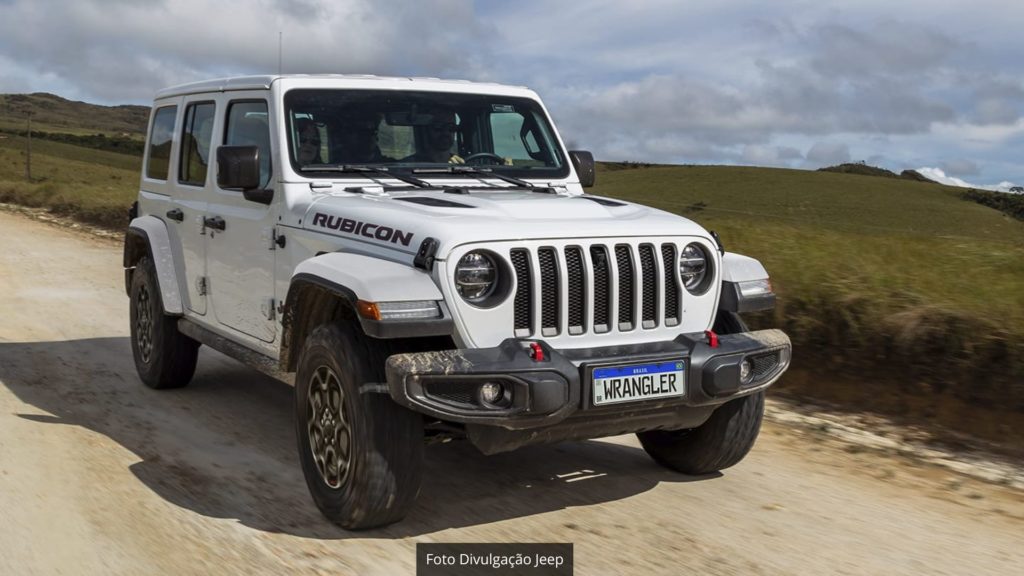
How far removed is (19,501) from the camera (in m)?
4.67

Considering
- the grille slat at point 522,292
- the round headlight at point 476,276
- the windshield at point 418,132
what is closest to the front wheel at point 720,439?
the grille slat at point 522,292

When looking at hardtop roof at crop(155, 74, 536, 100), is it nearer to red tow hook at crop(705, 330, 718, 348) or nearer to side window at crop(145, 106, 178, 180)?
side window at crop(145, 106, 178, 180)

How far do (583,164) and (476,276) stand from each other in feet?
6.66

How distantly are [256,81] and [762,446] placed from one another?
11.2 ft

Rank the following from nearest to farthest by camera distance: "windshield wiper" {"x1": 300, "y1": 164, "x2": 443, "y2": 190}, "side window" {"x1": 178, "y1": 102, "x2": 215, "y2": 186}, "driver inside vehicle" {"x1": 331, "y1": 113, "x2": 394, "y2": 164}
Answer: "windshield wiper" {"x1": 300, "y1": 164, "x2": 443, "y2": 190} → "driver inside vehicle" {"x1": 331, "y1": 113, "x2": 394, "y2": 164} → "side window" {"x1": 178, "y1": 102, "x2": 215, "y2": 186}

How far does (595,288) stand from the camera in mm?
4285

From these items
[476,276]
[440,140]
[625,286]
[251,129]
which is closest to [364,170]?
[440,140]

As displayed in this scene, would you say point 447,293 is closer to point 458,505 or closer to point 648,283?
point 648,283

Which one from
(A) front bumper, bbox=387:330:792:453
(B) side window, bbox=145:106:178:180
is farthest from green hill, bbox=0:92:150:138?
(A) front bumper, bbox=387:330:792:453

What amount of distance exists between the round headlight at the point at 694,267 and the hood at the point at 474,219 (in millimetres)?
80

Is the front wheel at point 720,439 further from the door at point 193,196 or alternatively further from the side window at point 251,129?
the door at point 193,196

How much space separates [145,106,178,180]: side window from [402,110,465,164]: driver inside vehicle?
2.11 meters

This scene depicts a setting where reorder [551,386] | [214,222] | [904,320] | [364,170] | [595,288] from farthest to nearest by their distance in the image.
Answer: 1. [904,320]
2. [214,222]
3. [364,170]
4. [595,288]
5. [551,386]
